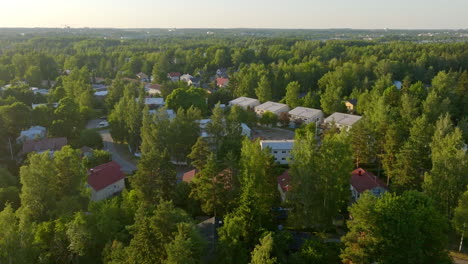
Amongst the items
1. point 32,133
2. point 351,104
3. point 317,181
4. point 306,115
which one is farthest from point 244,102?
point 317,181

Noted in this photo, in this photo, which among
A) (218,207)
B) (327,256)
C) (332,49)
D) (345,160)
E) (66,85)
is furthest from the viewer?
(332,49)

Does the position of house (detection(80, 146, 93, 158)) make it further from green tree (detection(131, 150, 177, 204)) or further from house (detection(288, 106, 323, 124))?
house (detection(288, 106, 323, 124))

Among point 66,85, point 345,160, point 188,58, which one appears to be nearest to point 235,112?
point 345,160

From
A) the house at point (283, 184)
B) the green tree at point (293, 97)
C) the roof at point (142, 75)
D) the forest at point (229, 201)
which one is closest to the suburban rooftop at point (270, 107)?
the green tree at point (293, 97)

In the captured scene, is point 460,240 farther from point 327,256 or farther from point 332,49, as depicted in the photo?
point 332,49

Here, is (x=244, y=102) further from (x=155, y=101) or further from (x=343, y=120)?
(x=343, y=120)
